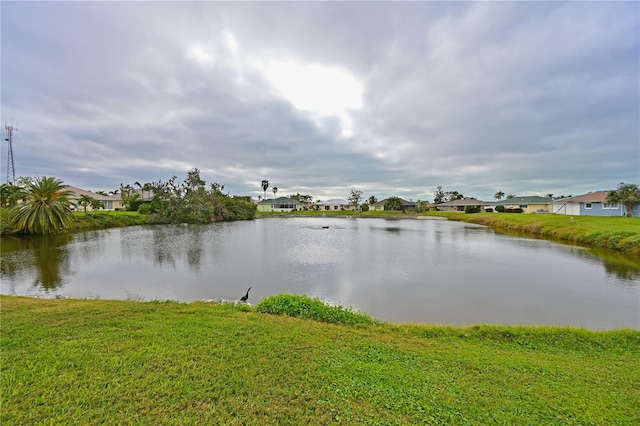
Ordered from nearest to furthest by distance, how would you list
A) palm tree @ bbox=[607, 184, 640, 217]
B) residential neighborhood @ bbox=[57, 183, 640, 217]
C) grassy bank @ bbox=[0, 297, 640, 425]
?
grassy bank @ bbox=[0, 297, 640, 425], palm tree @ bbox=[607, 184, 640, 217], residential neighborhood @ bbox=[57, 183, 640, 217]

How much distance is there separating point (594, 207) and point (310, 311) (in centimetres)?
4858

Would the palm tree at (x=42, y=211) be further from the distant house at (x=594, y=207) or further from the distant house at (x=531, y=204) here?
the distant house at (x=531, y=204)

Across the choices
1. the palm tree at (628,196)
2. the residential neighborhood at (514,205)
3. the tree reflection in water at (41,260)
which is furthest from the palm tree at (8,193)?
the palm tree at (628,196)

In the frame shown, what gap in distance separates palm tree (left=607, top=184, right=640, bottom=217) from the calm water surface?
22.0 meters

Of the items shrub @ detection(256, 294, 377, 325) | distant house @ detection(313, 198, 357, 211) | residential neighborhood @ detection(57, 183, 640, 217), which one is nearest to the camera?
shrub @ detection(256, 294, 377, 325)

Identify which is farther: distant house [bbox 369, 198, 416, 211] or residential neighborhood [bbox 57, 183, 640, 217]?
distant house [bbox 369, 198, 416, 211]

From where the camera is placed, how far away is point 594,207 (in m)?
37.8

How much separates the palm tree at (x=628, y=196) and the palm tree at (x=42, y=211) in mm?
56755

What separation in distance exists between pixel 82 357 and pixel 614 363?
787cm

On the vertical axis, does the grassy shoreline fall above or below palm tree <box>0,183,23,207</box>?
below

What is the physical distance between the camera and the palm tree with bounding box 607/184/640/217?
30.8m

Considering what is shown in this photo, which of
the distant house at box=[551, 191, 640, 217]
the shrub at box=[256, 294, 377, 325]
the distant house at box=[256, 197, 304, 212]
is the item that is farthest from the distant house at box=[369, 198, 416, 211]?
the shrub at box=[256, 294, 377, 325]

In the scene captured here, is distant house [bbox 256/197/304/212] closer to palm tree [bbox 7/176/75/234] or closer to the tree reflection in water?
palm tree [bbox 7/176/75/234]

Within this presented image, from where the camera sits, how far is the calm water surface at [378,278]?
8359 mm
